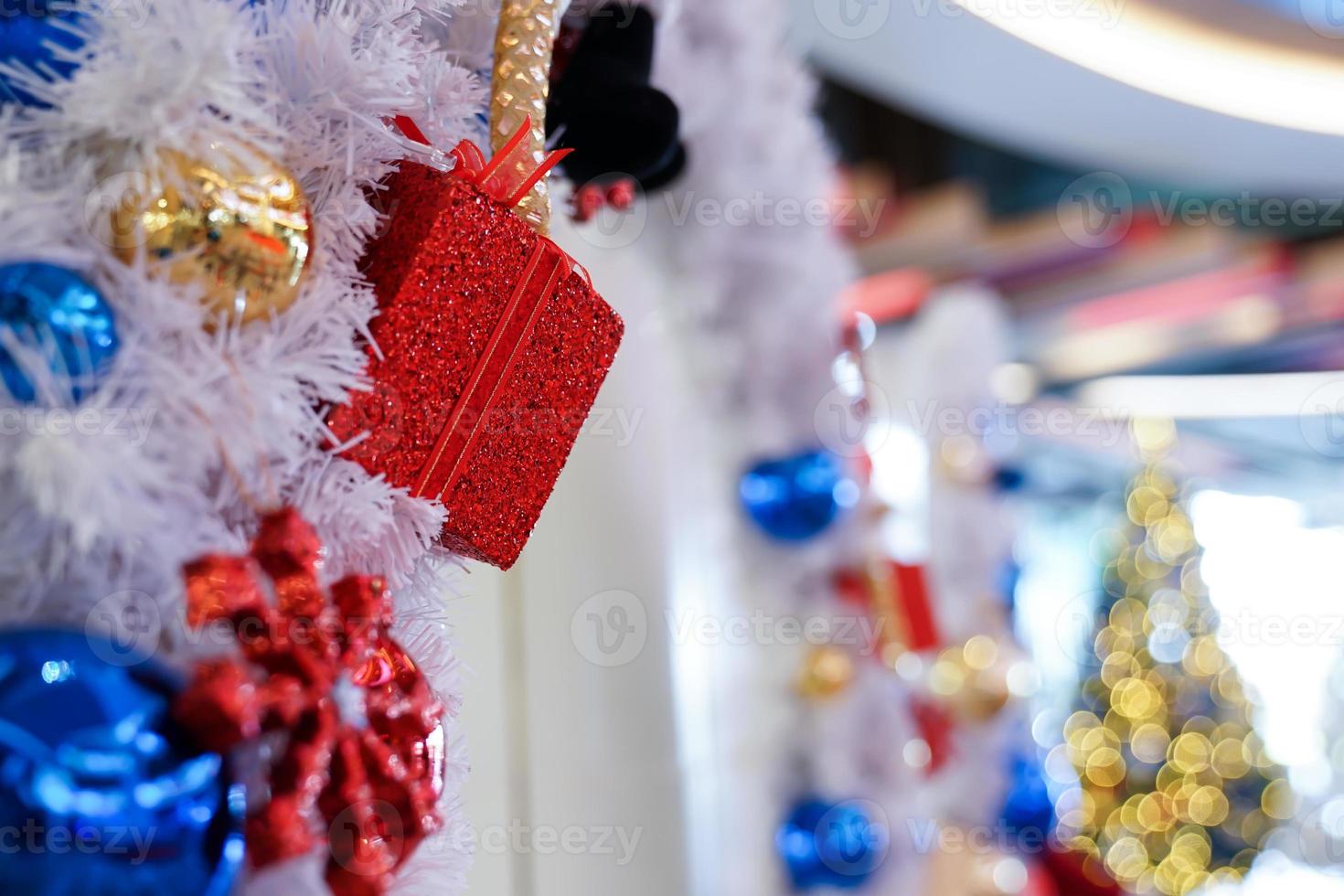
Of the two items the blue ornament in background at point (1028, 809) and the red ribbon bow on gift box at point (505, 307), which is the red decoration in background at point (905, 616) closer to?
the blue ornament in background at point (1028, 809)

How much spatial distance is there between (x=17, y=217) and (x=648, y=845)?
80 centimetres

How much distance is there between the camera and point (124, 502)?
13.7 inches

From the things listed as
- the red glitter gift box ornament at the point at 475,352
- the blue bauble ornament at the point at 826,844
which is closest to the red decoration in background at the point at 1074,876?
the blue bauble ornament at the point at 826,844

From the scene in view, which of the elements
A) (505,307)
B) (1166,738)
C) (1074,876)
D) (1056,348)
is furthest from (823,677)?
(1056,348)

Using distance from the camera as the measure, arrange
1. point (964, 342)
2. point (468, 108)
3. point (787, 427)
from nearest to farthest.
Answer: point (468, 108)
point (787, 427)
point (964, 342)

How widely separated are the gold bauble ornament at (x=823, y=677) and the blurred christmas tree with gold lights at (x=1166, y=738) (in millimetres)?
2712

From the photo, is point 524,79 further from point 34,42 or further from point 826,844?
point 826,844

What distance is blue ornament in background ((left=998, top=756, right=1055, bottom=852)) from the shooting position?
1698 mm

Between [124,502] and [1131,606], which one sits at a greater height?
[124,502]

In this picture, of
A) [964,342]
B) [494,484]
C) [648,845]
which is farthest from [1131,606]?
[494,484]

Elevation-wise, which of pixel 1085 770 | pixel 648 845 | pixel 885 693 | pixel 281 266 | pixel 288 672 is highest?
pixel 281 266

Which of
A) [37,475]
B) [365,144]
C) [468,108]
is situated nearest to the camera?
[37,475]

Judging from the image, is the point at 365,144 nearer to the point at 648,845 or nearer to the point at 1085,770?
the point at 648,845

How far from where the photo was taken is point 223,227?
39cm
